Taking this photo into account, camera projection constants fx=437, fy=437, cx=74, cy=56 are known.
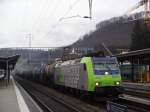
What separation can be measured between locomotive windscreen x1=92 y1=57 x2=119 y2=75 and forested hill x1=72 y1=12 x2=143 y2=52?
3521 cm

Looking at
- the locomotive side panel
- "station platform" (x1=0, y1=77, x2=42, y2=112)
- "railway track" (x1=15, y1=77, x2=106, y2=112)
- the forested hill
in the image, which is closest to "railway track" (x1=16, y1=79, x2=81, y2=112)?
"railway track" (x1=15, y1=77, x2=106, y2=112)

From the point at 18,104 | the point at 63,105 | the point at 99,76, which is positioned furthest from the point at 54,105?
the point at 18,104

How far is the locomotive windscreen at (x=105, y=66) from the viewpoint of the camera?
25.2 metres

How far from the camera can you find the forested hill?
6453 cm

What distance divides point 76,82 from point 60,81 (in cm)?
922

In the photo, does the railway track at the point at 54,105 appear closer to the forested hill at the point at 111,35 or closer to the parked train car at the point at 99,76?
the parked train car at the point at 99,76

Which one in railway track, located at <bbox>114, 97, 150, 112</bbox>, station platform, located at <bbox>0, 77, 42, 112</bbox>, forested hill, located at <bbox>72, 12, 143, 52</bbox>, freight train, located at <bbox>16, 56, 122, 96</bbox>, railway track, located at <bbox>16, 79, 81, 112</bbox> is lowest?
railway track, located at <bbox>16, 79, 81, 112</bbox>

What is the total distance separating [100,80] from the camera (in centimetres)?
2458

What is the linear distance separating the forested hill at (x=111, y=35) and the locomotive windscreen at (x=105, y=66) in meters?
35.2

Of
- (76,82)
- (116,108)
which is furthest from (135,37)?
(116,108)

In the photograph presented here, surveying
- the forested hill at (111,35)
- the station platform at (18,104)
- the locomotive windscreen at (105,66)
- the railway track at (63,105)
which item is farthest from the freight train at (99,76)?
the forested hill at (111,35)

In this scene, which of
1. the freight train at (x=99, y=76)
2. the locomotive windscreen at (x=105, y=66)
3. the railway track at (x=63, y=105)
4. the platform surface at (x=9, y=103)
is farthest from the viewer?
the locomotive windscreen at (x=105, y=66)

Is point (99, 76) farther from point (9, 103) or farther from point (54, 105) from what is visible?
point (9, 103)

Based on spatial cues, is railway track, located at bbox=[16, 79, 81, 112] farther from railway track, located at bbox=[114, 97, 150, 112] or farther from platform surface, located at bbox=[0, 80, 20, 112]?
railway track, located at bbox=[114, 97, 150, 112]
